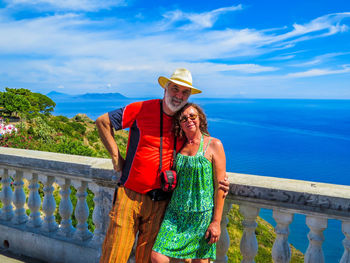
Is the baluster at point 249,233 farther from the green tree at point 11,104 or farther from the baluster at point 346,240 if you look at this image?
the green tree at point 11,104

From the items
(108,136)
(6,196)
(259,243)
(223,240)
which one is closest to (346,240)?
(223,240)

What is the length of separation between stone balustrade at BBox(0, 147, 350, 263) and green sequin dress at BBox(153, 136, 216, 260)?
0.30 metres

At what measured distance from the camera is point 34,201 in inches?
141

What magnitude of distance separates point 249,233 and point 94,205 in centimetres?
180

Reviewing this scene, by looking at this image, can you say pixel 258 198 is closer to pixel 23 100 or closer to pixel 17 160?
pixel 17 160

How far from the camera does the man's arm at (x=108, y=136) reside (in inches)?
102

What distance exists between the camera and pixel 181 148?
259 centimetres

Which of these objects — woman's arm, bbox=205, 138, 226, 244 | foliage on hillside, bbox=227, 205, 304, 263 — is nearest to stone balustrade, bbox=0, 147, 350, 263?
woman's arm, bbox=205, 138, 226, 244

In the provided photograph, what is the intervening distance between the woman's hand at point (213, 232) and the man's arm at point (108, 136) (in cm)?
96

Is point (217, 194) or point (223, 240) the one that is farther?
point (223, 240)

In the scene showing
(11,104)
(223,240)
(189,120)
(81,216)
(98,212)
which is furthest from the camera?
(11,104)

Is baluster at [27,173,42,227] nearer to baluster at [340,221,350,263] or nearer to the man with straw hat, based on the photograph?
the man with straw hat

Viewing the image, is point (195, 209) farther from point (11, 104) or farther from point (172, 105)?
point (11, 104)

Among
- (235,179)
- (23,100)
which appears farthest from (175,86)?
(23,100)
